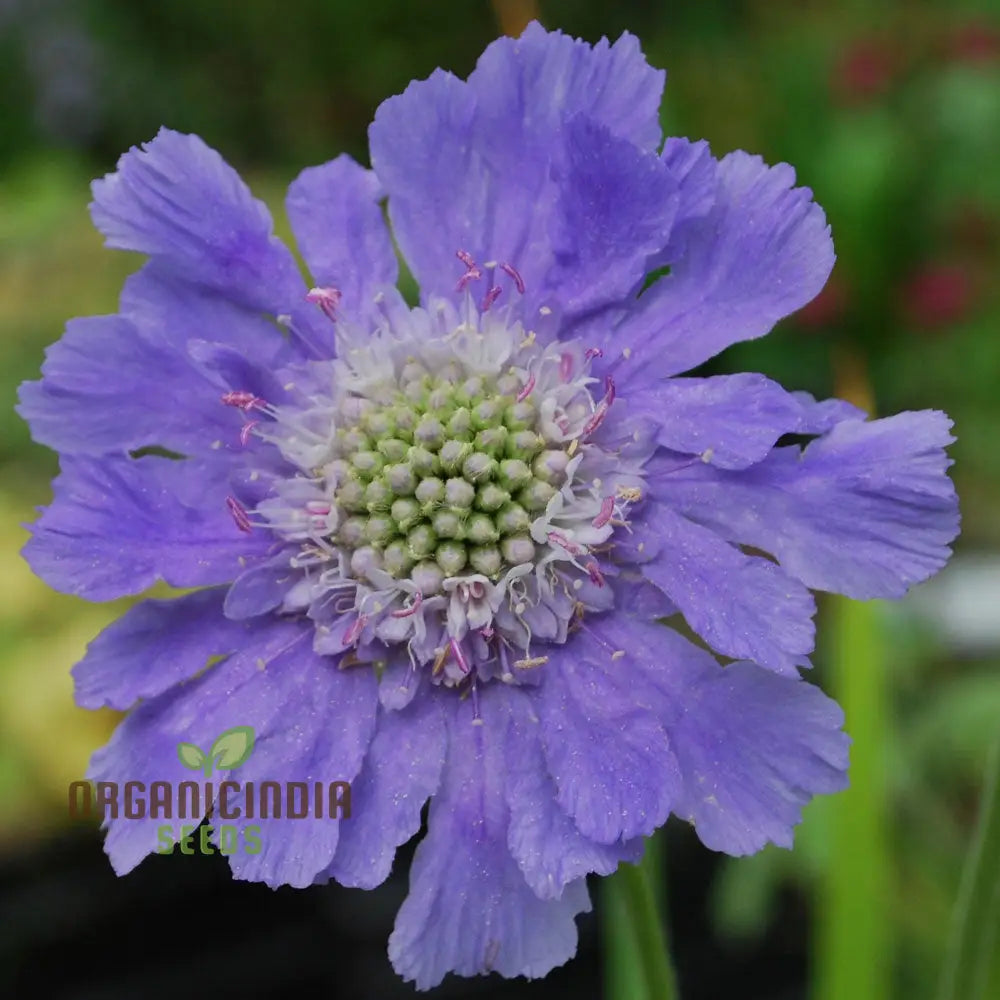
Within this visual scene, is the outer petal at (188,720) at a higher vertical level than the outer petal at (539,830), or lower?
lower

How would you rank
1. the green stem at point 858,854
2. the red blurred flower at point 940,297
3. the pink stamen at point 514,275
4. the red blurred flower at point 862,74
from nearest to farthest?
1. the pink stamen at point 514,275
2. the green stem at point 858,854
3. the red blurred flower at point 940,297
4. the red blurred flower at point 862,74

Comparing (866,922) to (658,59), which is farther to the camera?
(658,59)

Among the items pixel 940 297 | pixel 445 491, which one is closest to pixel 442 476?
pixel 445 491

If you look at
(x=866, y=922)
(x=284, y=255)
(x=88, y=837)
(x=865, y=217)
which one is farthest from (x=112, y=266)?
(x=866, y=922)

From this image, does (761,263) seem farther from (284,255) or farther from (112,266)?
(112,266)

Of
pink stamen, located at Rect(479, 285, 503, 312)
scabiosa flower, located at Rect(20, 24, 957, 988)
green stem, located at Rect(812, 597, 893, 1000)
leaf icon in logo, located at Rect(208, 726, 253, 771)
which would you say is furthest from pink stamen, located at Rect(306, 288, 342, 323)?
green stem, located at Rect(812, 597, 893, 1000)

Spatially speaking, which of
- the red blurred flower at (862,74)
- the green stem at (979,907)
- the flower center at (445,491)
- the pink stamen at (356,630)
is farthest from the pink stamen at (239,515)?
the red blurred flower at (862,74)

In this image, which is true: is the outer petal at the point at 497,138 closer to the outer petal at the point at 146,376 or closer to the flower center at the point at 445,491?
the flower center at the point at 445,491
